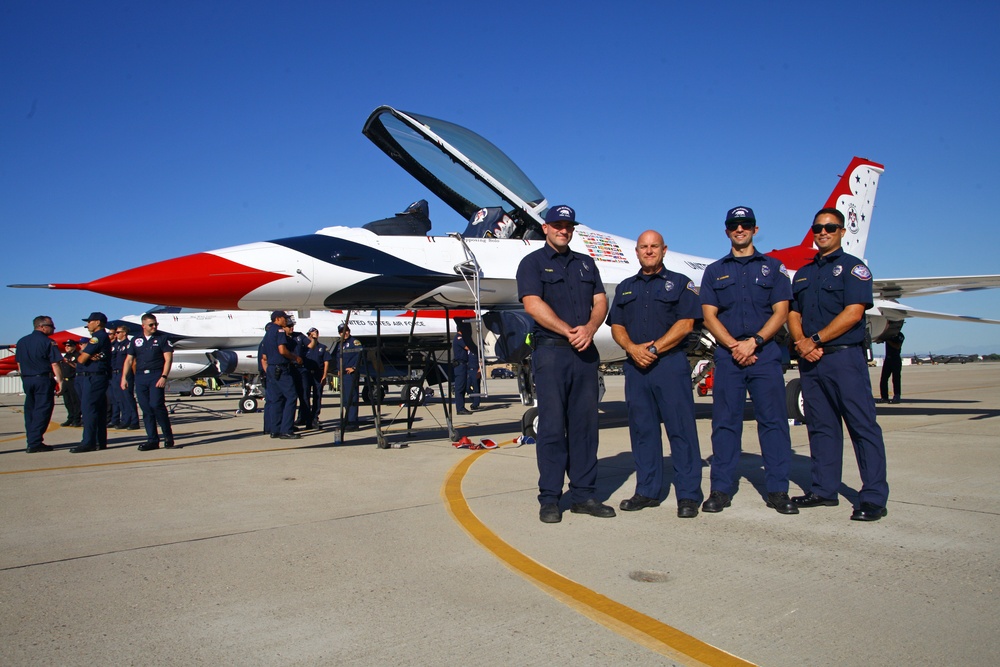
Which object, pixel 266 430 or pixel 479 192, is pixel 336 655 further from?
pixel 266 430

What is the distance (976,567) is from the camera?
122 inches

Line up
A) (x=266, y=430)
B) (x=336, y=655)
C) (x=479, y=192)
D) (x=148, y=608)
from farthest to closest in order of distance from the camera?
(x=266, y=430) < (x=479, y=192) < (x=148, y=608) < (x=336, y=655)

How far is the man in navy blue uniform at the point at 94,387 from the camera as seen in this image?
878 cm

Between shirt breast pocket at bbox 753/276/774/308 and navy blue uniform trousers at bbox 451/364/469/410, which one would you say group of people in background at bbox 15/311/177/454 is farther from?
shirt breast pocket at bbox 753/276/774/308

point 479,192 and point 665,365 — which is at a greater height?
point 479,192

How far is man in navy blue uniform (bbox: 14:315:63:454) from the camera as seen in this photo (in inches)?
345

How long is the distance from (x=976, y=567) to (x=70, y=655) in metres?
3.64

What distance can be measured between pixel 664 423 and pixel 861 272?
1.54m

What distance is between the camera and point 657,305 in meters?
4.61

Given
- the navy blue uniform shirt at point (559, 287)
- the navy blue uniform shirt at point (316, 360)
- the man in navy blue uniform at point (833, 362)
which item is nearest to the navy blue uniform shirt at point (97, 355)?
the navy blue uniform shirt at point (316, 360)

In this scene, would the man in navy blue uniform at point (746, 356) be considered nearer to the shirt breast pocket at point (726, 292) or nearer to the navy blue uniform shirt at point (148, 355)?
the shirt breast pocket at point (726, 292)

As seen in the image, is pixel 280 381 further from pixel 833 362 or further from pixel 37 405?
pixel 833 362

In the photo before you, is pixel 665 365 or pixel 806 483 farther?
pixel 806 483

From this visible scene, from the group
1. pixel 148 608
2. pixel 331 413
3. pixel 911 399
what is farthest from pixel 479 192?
pixel 911 399
